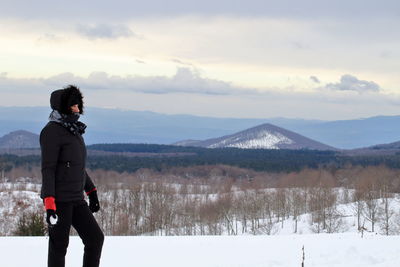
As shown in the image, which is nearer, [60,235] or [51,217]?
[51,217]

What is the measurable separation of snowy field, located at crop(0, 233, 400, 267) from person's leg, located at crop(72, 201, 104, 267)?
3.28 metres

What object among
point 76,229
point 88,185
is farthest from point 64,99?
point 76,229

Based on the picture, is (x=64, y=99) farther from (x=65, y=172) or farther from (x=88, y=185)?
(x=88, y=185)

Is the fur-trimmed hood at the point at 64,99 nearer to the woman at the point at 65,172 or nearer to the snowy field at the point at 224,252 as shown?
the woman at the point at 65,172

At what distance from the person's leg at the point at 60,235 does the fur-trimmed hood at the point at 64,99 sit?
0.93 meters

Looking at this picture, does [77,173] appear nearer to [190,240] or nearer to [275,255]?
[275,255]

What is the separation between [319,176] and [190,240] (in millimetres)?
65913

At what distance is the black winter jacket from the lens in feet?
15.9

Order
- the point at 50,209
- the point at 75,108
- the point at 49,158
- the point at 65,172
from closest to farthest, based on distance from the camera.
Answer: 1. the point at 50,209
2. the point at 49,158
3. the point at 65,172
4. the point at 75,108

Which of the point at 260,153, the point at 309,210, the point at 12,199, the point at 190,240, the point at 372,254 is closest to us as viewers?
the point at 372,254

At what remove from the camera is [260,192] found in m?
67.1

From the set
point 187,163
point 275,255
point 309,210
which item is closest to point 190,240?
point 275,255

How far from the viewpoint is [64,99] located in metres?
5.01

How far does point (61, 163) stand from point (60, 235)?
2.32ft
